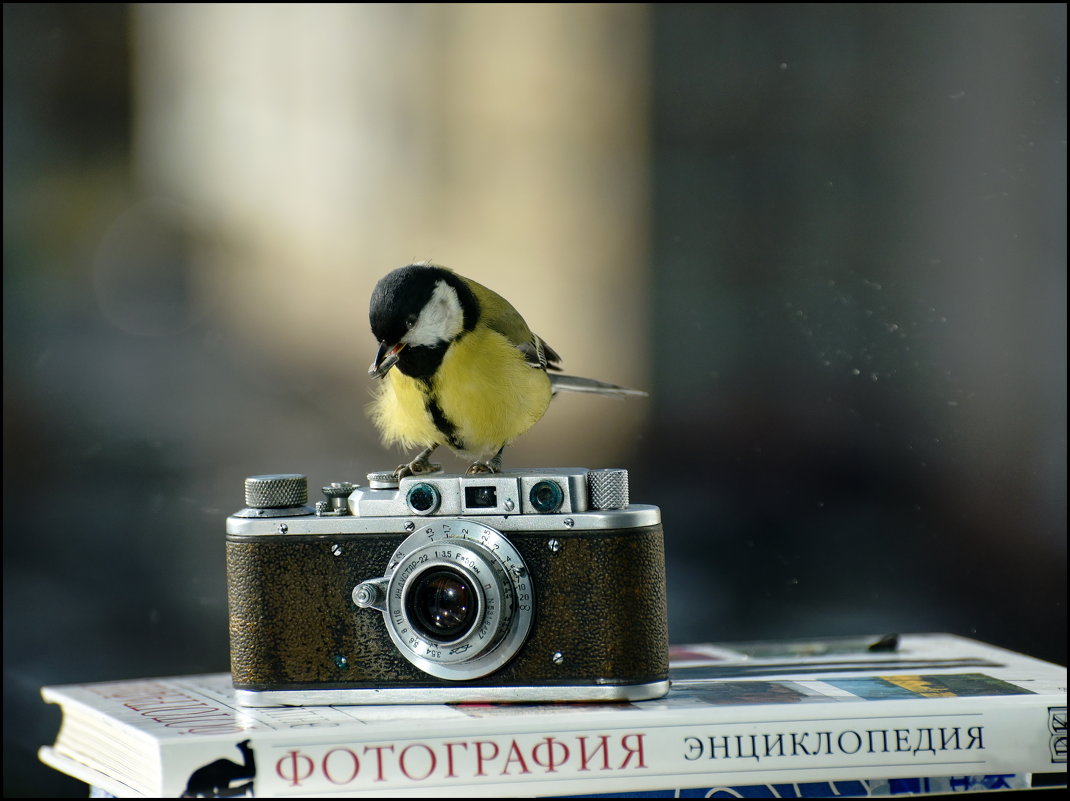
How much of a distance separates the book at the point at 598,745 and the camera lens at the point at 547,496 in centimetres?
11

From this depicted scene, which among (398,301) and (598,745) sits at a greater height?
(398,301)

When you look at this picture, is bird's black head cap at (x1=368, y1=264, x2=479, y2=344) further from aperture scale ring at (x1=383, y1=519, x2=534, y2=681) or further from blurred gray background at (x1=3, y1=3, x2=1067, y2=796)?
blurred gray background at (x1=3, y1=3, x2=1067, y2=796)

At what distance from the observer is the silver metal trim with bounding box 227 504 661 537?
597 mm

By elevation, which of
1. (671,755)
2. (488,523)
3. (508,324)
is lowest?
(671,755)

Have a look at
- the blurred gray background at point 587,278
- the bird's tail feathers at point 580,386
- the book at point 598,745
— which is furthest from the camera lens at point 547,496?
the blurred gray background at point 587,278

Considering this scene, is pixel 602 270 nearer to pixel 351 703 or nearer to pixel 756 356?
pixel 756 356

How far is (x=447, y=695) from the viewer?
0.61 meters

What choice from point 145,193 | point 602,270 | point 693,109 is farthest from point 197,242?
point 693,109

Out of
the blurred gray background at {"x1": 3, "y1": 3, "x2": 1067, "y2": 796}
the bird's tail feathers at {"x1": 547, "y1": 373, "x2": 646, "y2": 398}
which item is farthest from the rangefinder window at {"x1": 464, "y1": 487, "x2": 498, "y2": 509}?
the blurred gray background at {"x1": 3, "y1": 3, "x2": 1067, "y2": 796}

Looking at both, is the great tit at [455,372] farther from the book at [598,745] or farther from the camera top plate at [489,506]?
the book at [598,745]

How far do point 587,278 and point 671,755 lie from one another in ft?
1.86

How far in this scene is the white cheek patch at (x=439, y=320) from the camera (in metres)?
0.69

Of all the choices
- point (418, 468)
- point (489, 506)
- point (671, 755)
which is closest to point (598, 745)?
point (671, 755)

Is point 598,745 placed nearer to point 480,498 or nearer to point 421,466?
point 480,498
